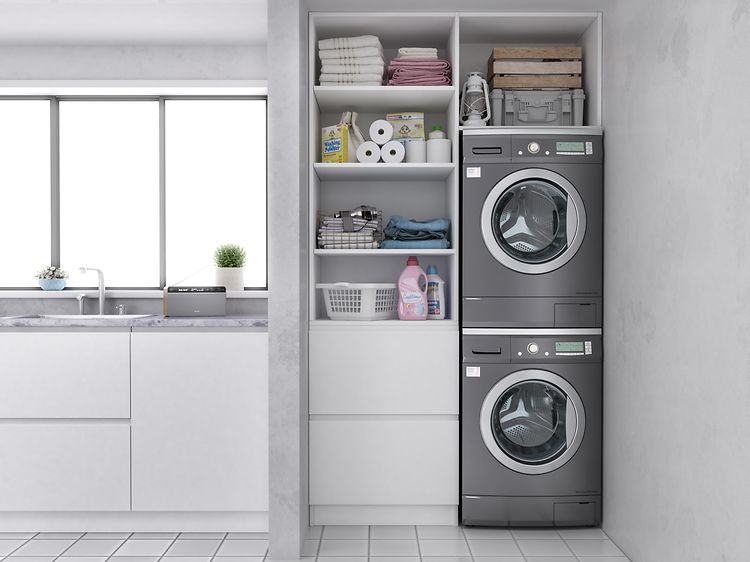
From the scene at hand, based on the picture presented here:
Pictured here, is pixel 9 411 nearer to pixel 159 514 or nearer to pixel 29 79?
pixel 159 514

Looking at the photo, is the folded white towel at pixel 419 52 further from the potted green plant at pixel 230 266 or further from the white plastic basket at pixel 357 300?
the potted green plant at pixel 230 266

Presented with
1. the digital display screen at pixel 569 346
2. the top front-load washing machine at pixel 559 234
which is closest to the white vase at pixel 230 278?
the top front-load washing machine at pixel 559 234

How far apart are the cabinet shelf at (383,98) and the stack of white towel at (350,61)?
0.05 meters

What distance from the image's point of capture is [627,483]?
250 centimetres

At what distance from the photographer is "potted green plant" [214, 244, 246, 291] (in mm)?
3350

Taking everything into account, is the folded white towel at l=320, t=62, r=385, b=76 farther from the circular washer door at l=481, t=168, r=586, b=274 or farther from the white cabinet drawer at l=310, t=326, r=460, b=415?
the white cabinet drawer at l=310, t=326, r=460, b=415

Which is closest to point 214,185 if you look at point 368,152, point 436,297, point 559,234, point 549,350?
point 368,152

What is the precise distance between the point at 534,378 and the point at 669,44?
139 cm

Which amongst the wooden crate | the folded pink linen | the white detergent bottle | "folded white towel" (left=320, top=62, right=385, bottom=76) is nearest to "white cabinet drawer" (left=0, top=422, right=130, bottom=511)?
the white detergent bottle

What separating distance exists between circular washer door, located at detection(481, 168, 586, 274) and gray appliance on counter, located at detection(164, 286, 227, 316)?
1287mm

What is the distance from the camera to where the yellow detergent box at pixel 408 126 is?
118 inches

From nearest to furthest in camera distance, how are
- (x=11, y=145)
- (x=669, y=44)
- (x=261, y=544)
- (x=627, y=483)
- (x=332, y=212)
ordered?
(x=669, y=44), (x=627, y=483), (x=261, y=544), (x=332, y=212), (x=11, y=145)

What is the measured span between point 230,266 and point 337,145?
0.92m

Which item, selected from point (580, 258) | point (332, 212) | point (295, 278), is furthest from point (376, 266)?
point (580, 258)
